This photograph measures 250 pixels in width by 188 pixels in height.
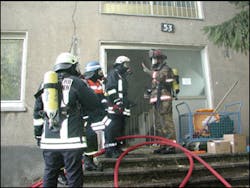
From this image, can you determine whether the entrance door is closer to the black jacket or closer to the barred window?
the barred window

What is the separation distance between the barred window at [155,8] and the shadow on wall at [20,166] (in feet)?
14.0

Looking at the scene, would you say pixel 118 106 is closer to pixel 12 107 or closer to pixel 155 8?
pixel 12 107

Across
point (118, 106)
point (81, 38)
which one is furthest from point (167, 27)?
point (118, 106)

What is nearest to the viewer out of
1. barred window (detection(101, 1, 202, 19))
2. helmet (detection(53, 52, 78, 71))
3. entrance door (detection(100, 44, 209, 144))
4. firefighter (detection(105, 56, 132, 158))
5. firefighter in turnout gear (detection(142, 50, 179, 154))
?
helmet (detection(53, 52, 78, 71))

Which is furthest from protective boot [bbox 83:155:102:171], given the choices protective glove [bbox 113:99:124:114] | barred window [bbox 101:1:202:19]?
barred window [bbox 101:1:202:19]

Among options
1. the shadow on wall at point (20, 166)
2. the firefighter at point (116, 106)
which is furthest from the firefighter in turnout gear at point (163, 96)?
the shadow on wall at point (20, 166)

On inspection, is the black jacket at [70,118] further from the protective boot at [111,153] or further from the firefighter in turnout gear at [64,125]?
the protective boot at [111,153]

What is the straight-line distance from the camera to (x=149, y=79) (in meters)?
8.27

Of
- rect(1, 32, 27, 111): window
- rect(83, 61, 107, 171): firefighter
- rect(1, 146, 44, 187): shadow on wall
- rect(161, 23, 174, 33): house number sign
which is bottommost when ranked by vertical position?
rect(1, 146, 44, 187): shadow on wall

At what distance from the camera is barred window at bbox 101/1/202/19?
7.69 m

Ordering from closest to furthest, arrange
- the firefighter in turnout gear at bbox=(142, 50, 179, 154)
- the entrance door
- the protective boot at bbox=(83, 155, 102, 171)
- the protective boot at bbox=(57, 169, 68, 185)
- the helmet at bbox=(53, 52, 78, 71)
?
1. the helmet at bbox=(53, 52, 78, 71)
2. the protective boot at bbox=(57, 169, 68, 185)
3. the protective boot at bbox=(83, 155, 102, 171)
4. the firefighter in turnout gear at bbox=(142, 50, 179, 154)
5. the entrance door

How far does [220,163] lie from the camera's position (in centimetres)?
527

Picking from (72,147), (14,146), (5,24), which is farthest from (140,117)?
(72,147)

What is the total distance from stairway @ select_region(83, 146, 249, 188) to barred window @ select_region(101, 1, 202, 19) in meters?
4.42
